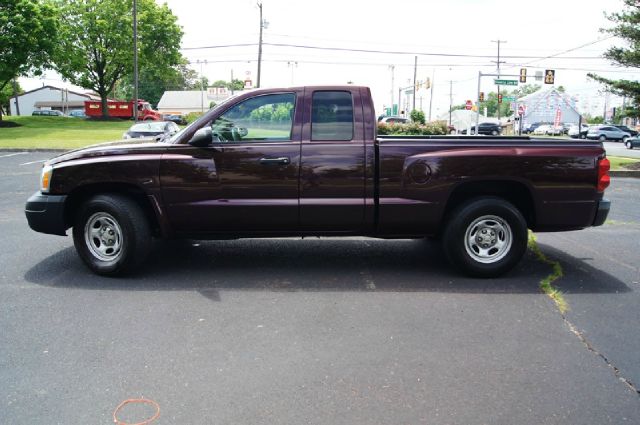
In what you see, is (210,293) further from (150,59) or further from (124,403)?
(150,59)

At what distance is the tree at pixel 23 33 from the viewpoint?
36031mm

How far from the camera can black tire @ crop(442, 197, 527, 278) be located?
553 cm

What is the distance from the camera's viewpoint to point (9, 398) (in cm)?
326

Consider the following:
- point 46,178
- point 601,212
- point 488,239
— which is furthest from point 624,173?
point 46,178

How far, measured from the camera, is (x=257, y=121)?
5543 mm

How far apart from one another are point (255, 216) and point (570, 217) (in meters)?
3.20

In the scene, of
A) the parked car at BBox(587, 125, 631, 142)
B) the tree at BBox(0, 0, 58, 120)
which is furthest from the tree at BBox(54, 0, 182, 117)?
the parked car at BBox(587, 125, 631, 142)

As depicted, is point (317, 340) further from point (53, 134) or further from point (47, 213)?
point (53, 134)

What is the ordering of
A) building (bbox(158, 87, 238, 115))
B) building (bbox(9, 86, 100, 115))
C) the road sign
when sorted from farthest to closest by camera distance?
building (bbox(9, 86, 100, 115)) → building (bbox(158, 87, 238, 115)) → the road sign

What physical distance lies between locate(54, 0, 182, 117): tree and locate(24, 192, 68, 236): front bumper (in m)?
46.9

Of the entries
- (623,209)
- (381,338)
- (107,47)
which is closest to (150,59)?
(107,47)

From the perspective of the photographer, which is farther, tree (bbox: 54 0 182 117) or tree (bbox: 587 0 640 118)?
tree (bbox: 54 0 182 117)

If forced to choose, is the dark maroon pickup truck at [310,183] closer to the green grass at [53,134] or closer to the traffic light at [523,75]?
the green grass at [53,134]

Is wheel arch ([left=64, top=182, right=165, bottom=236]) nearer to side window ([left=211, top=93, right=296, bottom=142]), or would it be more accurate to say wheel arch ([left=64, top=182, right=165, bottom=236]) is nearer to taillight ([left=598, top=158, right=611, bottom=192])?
side window ([left=211, top=93, right=296, bottom=142])
